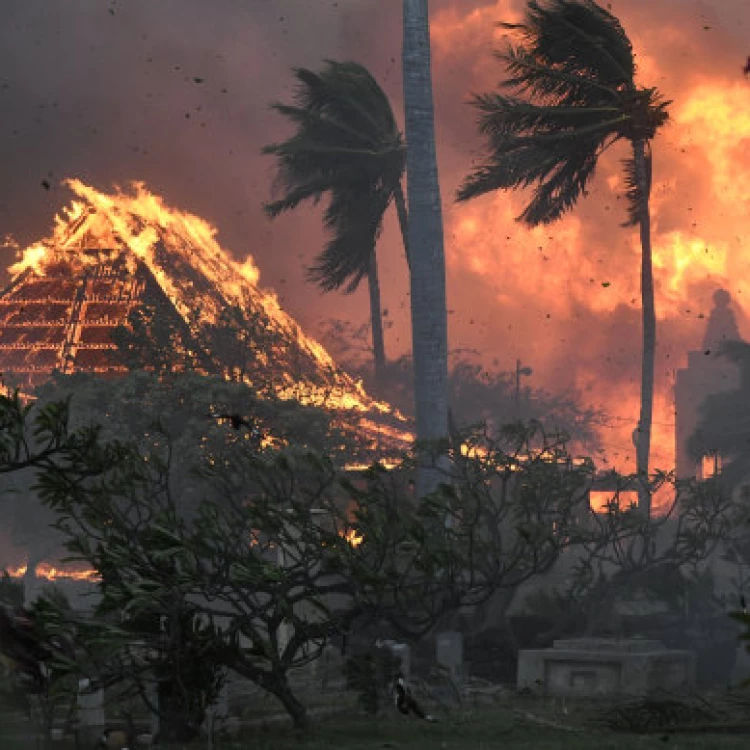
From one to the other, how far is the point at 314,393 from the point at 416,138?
20100 millimetres

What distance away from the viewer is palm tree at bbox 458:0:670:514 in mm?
45438

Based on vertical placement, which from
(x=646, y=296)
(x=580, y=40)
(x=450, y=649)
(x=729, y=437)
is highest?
(x=580, y=40)

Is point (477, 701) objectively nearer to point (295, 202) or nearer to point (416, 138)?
point (416, 138)

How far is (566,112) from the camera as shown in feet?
152

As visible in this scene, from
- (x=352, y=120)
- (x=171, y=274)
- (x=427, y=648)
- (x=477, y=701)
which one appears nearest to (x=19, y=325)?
(x=171, y=274)

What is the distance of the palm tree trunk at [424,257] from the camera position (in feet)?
132

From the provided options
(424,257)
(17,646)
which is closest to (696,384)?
(424,257)

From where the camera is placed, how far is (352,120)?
2269 inches

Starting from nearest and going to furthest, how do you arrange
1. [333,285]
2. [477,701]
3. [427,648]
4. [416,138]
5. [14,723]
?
[14,723], [477,701], [427,648], [416,138], [333,285]

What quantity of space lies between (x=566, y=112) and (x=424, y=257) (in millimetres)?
8257

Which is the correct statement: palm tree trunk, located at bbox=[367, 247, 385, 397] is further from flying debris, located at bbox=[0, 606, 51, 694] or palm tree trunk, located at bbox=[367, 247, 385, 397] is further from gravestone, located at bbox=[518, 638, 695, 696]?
flying debris, located at bbox=[0, 606, 51, 694]

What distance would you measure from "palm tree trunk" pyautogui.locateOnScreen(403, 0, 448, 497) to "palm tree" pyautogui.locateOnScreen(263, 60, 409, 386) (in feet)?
42.7

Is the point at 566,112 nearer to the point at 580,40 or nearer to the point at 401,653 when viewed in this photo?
the point at 580,40

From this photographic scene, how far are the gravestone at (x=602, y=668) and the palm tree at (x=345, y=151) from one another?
80.7 feet
